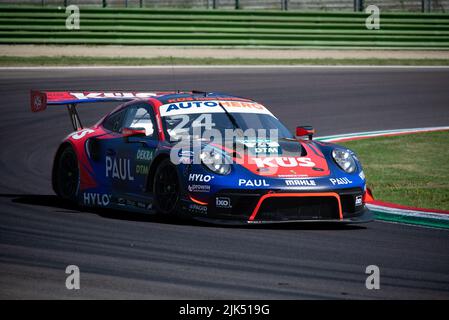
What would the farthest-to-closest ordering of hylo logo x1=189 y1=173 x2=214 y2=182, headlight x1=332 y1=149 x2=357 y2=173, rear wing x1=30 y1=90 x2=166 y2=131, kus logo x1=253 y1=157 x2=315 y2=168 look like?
rear wing x1=30 y1=90 x2=166 y2=131 → headlight x1=332 y1=149 x2=357 y2=173 → kus logo x1=253 y1=157 x2=315 y2=168 → hylo logo x1=189 y1=173 x2=214 y2=182

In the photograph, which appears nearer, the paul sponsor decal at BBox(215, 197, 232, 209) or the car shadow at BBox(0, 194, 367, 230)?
the paul sponsor decal at BBox(215, 197, 232, 209)

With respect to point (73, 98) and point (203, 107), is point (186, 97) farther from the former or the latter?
point (73, 98)

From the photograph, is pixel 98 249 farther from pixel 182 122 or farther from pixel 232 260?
pixel 182 122

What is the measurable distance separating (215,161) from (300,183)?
77cm

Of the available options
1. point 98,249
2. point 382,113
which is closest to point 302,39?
point 382,113

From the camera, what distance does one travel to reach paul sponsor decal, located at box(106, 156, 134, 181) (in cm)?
969

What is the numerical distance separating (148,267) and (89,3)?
2399cm

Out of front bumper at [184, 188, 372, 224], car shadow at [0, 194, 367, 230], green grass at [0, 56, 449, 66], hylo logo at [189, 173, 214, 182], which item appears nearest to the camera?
front bumper at [184, 188, 372, 224]

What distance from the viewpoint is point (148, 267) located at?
6898 mm

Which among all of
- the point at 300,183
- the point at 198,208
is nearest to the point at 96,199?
the point at 198,208

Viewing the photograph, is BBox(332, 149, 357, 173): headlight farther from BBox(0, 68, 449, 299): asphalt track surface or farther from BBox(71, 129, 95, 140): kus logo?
BBox(71, 129, 95, 140): kus logo

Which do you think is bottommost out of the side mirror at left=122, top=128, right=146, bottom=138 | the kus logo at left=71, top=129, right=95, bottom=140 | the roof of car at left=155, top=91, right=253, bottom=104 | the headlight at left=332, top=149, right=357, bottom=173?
the headlight at left=332, top=149, right=357, bottom=173

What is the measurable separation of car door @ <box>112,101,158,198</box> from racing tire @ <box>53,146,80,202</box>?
0.79 m

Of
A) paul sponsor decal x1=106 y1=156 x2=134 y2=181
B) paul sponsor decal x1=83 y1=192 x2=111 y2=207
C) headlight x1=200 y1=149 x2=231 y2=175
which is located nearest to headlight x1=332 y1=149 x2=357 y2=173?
headlight x1=200 y1=149 x2=231 y2=175
